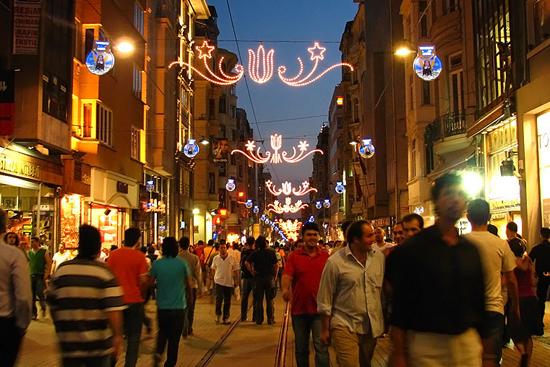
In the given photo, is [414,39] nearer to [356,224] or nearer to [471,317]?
[356,224]

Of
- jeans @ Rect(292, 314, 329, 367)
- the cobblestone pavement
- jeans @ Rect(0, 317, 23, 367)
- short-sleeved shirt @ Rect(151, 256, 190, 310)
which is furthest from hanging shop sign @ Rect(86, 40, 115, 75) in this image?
jeans @ Rect(0, 317, 23, 367)

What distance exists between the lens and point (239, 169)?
3962 inches

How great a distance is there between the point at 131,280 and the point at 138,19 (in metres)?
25.6

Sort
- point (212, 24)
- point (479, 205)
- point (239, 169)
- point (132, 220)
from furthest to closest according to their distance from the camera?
point (239, 169) → point (212, 24) → point (132, 220) → point (479, 205)

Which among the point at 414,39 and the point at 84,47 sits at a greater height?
the point at 414,39

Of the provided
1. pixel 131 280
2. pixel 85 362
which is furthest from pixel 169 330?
pixel 85 362

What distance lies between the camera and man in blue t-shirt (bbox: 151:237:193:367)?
10.2 metres

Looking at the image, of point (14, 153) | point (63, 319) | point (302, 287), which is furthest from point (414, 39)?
point (63, 319)

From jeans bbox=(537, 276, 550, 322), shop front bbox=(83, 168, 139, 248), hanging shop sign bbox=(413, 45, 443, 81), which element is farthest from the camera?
shop front bbox=(83, 168, 139, 248)

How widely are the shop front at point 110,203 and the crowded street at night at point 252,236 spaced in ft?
0.40

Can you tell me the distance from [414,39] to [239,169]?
221 feet

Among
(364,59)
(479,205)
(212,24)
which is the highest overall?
(212,24)

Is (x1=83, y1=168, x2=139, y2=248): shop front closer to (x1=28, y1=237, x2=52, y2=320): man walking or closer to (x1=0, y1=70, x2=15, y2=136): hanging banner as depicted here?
(x1=28, y1=237, x2=52, y2=320): man walking

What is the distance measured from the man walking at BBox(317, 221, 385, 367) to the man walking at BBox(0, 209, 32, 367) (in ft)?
9.22
